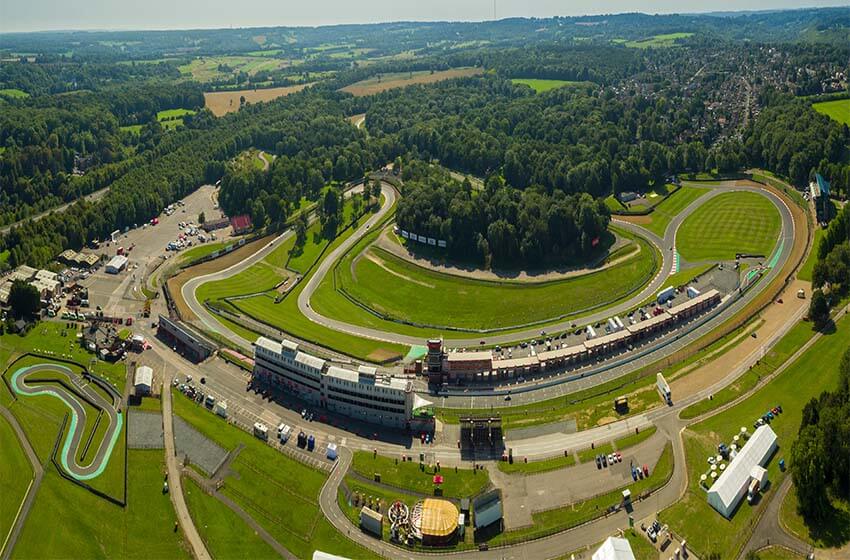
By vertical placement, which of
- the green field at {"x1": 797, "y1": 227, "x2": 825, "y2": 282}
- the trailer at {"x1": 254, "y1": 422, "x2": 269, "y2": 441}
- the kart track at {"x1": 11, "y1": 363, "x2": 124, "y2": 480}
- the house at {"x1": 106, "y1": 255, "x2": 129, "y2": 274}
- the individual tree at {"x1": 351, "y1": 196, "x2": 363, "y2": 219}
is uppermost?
the green field at {"x1": 797, "y1": 227, "x2": 825, "y2": 282}

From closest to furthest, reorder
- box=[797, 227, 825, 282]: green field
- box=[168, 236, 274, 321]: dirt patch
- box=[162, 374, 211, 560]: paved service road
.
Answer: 1. box=[162, 374, 211, 560]: paved service road
2. box=[797, 227, 825, 282]: green field
3. box=[168, 236, 274, 321]: dirt patch

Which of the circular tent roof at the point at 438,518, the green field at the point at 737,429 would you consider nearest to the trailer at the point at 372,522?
the circular tent roof at the point at 438,518

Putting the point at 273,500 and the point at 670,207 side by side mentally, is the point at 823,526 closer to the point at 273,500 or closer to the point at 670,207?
the point at 273,500

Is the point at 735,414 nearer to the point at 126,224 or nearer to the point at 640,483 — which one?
the point at 640,483

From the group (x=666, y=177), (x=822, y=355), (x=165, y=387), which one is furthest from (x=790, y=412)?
(x=666, y=177)

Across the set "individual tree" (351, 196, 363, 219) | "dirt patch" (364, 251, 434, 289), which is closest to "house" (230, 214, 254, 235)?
"individual tree" (351, 196, 363, 219)

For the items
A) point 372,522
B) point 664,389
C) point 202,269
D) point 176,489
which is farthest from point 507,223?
point 176,489

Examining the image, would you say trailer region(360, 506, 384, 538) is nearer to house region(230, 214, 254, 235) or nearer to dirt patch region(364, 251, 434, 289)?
dirt patch region(364, 251, 434, 289)
